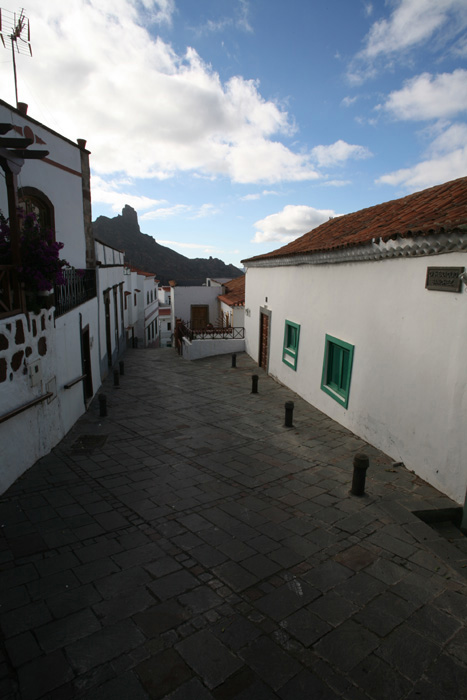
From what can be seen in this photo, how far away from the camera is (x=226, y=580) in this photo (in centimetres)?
396

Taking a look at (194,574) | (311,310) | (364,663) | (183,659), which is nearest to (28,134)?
(311,310)

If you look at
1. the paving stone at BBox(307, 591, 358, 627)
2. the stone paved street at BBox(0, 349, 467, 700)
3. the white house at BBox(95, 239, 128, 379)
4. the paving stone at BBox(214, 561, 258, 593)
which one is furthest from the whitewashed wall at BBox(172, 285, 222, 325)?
the paving stone at BBox(307, 591, 358, 627)

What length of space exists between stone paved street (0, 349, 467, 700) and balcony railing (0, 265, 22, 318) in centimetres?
254

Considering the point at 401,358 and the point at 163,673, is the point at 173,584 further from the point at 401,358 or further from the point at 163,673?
the point at 401,358

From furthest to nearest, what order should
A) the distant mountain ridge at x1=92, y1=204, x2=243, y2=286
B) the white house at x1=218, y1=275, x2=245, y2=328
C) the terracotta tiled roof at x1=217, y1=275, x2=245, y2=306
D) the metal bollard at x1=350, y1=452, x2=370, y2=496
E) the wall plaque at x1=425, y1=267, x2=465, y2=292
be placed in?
1. the distant mountain ridge at x1=92, y1=204, x2=243, y2=286
2. the terracotta tiled roof at x1=217, y1=275, x2=245, y2=306
3. the white house at x1=218, y1=275, x2=245, y2=328
4. the metal bollard at x1=350, y1=452, x2=370, y2=496
5. the wall plaque at x1=425, y1=267, x2=465, y2=292

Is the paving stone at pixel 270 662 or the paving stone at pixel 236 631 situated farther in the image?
the paving stone at pixel 236 631

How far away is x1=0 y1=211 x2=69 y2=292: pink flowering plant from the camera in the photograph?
585cm

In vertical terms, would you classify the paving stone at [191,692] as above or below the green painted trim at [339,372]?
below

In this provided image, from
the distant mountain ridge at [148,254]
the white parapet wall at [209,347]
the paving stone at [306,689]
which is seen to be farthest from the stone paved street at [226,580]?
the distant mountain ridge at [148,254]

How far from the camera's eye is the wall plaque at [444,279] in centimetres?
518

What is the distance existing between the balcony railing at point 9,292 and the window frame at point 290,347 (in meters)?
7.44

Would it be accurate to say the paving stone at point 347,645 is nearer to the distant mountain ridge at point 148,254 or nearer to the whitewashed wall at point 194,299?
the whitewashed wall at point 194,299

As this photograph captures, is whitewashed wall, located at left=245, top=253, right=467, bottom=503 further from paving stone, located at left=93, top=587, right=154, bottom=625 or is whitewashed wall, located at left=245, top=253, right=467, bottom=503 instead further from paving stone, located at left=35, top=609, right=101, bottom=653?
paving stone, located at left=35, top=609, right=101, bottom=653

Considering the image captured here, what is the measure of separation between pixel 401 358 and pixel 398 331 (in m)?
0.45
